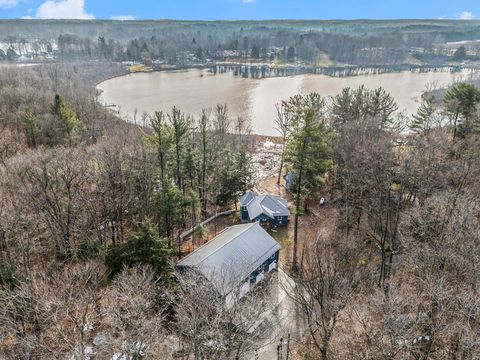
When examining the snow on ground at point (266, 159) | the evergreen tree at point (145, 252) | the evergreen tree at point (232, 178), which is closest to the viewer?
the evergreen tree at point (145, 252)

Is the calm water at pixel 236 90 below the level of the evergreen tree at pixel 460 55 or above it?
below

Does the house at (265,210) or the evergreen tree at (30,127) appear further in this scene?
the evergreen tree at (30,127)

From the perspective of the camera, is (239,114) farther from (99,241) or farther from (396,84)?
(396,84)

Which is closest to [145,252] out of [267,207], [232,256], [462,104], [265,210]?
[232,256]

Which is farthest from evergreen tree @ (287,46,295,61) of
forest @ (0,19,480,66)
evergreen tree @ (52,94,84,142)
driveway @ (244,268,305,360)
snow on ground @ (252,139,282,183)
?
driveway @ (244,268,305,360)

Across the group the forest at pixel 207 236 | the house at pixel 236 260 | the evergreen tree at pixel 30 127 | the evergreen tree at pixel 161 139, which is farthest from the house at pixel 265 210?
the evergreen tree at pixel 30 127

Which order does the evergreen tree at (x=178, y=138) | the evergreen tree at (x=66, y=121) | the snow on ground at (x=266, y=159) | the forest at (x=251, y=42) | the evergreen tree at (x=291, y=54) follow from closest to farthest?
the evergreen tree at (x=178, y=138), the evergreen tree at (x=66, y=121), the snow on ground at (x=266, y=159), the forest at (x=251, y=42), the evergreen tree at (x=291, y=54)

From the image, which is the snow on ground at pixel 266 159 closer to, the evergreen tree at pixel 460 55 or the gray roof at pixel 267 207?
the gray roof at pixel 267 207

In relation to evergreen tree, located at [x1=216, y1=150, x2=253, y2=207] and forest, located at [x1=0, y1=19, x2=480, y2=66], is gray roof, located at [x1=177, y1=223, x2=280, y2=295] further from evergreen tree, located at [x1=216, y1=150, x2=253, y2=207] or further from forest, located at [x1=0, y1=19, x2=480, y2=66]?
forest, located at [x1=0, y1=19, x2=480, y2=66]
